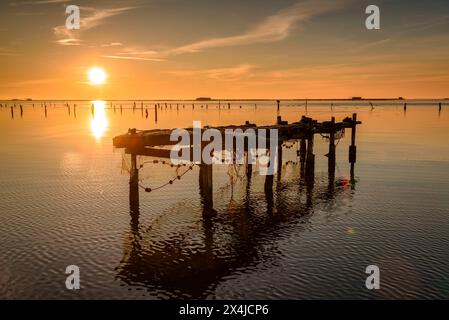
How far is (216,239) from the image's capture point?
1803 cm

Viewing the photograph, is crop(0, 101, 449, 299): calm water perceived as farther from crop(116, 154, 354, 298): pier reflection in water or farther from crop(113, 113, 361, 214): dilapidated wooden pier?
crop(113, 113, 361, 214): dilapidated wooden pier

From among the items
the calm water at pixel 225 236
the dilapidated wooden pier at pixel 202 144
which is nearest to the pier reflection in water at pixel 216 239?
the calm water at pixel 225 236

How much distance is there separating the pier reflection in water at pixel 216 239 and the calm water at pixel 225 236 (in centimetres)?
7

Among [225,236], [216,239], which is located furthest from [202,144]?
[216,239]

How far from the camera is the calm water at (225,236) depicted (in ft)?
44.6

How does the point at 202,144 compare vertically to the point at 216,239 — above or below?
above

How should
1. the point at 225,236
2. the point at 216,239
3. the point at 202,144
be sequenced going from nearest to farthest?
the point at 216,239, the point at 225,236, the point at 202,144

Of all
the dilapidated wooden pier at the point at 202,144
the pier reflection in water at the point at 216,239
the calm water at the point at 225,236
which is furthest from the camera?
the dilapidated wooden pier at the point at 202,144

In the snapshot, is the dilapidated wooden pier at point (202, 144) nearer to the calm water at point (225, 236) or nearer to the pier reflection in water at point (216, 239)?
the pier reflection in water at point (216, 239)

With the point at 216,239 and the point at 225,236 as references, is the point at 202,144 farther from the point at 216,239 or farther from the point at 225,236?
the point at 216,239

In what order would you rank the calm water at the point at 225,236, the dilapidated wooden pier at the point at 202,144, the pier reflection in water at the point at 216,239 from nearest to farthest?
the calm water at the point at 225,236, the pier reflection in water at the point at 216,239, the dilapidated wooden pier at the point at 202,144

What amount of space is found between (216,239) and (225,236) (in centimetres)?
60

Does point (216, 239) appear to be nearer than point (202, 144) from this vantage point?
Yes
